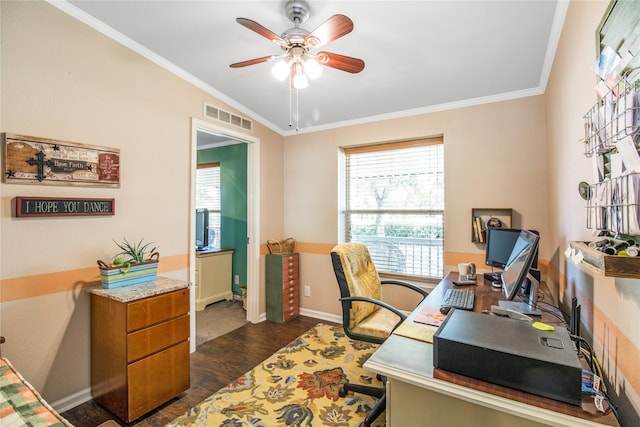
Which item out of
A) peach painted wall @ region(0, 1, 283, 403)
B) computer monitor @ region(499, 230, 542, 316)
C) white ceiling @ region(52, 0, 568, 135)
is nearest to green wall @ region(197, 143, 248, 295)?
white ceiling @ region(52, 0, 568, 135)

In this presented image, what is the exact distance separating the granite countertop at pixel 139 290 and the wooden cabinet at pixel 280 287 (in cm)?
145

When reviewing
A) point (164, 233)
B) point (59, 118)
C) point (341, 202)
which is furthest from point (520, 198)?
point (59, 118)

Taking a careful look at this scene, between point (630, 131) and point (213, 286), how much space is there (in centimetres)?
440

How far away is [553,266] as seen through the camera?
7.31ft

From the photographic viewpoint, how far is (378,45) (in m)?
2.14

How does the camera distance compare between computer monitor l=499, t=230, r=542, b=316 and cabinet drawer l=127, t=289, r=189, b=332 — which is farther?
cabinet drawer l=127, t=289, r=189, b=332

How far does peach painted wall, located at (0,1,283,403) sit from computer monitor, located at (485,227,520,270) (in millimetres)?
2854

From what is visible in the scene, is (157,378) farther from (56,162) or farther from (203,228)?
(203,228)

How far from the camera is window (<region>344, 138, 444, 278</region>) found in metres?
3.11

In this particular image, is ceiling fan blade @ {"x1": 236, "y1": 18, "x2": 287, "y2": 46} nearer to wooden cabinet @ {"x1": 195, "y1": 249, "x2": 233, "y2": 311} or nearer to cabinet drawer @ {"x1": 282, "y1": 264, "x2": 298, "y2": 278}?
cabinet drawer @ {"x1": 282, "y1": 264, "x2": 298, "y2": 278}

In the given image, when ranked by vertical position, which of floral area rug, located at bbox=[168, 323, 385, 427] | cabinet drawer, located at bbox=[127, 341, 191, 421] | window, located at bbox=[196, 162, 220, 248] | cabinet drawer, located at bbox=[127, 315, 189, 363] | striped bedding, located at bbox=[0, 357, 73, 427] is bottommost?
floral area rug, located at bbox=[168, 323, 385, 427]

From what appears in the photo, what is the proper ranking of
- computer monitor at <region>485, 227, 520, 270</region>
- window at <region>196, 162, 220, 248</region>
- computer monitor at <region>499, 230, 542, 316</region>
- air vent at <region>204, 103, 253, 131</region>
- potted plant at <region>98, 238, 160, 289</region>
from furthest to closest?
window at <region>196, 162, 220, 248</region> → air vent at <region>204, 103, 253, 131</region> → computer monitor at <region>485, 227, 520, 270</region> → potted plant at <region>98, 238, 160, 289</region> → computer monitor at <region>499, 230, 542, 316</region>

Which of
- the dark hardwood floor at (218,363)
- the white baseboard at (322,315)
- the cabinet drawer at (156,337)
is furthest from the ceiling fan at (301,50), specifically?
A: the white baseboard at (322,315)

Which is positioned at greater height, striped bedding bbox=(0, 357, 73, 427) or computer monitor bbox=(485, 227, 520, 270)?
computer monitor bbox=(485, 227, 520, 270)
